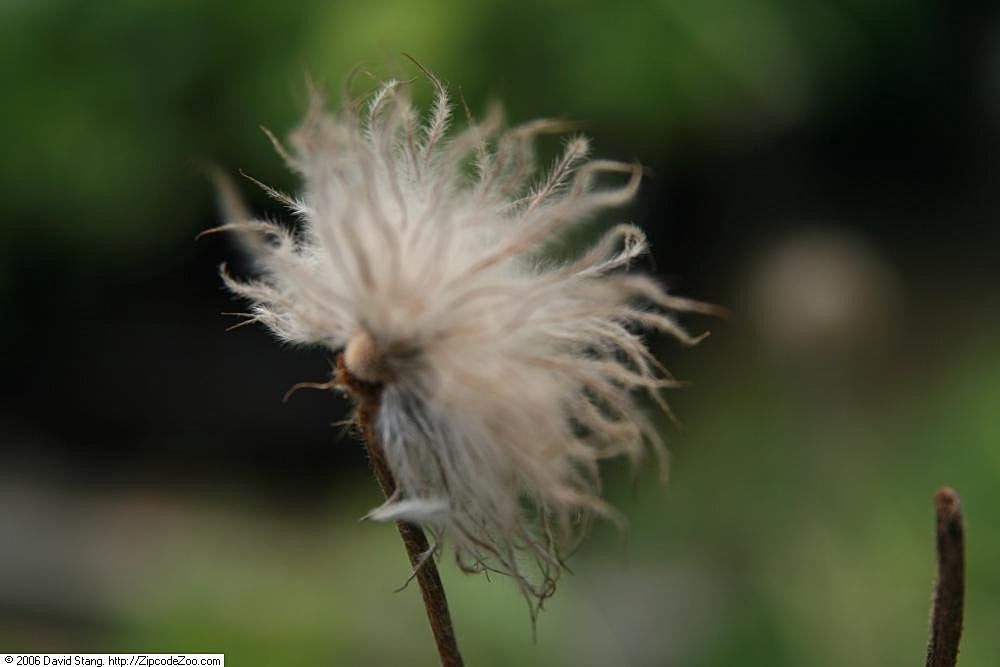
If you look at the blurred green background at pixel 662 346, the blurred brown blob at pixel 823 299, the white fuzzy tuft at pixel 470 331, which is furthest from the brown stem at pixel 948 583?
the blurred brown blob at pixel 823 299

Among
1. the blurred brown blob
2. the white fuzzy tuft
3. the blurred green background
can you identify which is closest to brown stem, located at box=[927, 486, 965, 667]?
the white fuzzy tuft

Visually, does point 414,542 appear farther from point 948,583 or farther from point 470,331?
point 948,583

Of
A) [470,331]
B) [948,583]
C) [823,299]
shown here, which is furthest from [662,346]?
[948,583]

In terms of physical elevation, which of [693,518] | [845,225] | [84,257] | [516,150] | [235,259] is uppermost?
[84,257]

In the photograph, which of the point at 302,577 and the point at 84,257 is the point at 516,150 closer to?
the point at 302,577

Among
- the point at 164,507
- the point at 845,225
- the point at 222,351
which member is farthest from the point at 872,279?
the point at 164,507

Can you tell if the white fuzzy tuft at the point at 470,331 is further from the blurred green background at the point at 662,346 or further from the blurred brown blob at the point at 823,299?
the blurred brown blob at the point at 823,299

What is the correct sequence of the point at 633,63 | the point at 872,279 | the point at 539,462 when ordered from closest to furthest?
the point at 539,462
the point at 633,63
the point at 872,279
